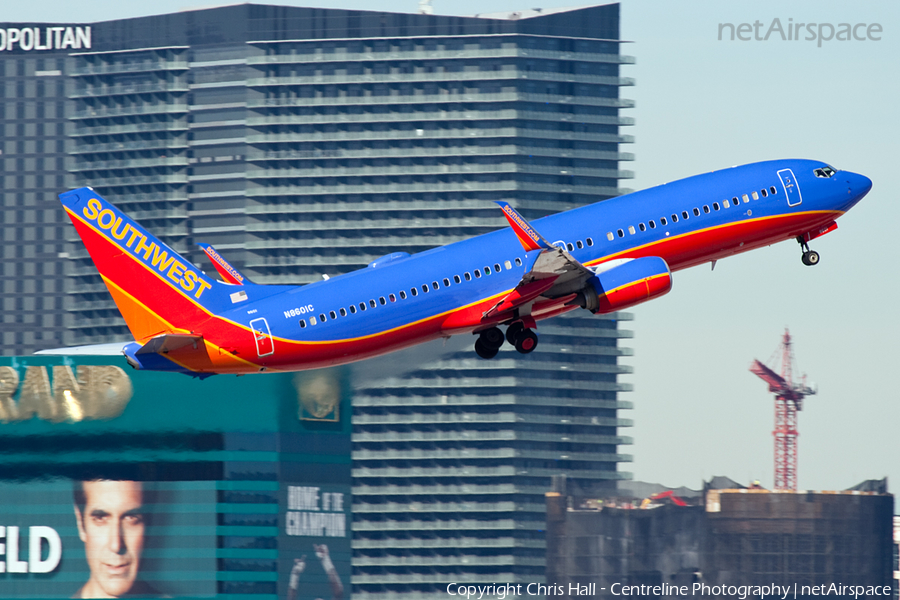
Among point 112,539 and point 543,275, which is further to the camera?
point 112,539

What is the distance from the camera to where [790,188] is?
231ft

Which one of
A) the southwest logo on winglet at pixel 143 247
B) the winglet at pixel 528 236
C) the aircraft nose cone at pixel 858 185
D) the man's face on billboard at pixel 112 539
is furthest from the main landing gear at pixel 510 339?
the man's face on billboard at pixel 112 539

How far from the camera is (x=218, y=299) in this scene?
61688 millimetres

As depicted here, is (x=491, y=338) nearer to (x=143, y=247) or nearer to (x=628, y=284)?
(x=628, y=284)

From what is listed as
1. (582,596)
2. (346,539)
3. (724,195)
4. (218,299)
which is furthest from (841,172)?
(582,596)

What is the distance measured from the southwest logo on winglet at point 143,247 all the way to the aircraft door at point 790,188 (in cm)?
2918

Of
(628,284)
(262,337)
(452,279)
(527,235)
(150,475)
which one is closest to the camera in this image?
(262,337)

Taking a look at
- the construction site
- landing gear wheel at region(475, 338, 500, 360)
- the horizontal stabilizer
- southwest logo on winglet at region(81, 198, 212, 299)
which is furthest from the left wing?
the construction site

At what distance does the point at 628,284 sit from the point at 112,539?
9357 centimetres

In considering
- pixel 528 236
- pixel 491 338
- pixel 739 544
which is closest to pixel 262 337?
pixel 528 236

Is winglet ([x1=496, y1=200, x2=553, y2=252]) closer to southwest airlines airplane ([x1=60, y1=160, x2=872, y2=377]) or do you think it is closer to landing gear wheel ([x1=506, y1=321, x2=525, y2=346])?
southwest airlines airplane ([x1=60, y1=160, x2=872, y2=377])

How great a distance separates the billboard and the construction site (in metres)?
58.7

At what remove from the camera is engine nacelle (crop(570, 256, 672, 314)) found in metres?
64.6

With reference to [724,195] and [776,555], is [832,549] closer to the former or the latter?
[776,555]
